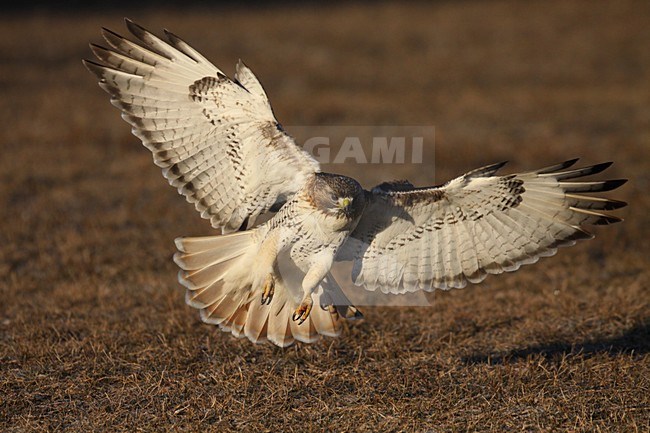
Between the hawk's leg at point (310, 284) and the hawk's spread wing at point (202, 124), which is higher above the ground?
the hawk's spread wing at point (202, 124)

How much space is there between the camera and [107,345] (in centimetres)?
553

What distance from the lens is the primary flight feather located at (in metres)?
5.02

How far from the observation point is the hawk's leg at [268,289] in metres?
5.05

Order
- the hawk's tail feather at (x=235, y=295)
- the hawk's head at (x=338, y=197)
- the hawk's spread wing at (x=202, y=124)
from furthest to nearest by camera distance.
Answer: the hawk's tail feather at (x=235, y=295) < the hawk's spread wing at (x=202, y=124) < the hawk's head at (x=338, y=197)

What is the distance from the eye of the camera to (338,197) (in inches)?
191

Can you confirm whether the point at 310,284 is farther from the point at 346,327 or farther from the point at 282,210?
the point at 346,327

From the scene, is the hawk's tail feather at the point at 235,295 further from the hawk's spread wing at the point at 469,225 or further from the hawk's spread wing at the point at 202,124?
the hawk's spread wing at the point at 469,225

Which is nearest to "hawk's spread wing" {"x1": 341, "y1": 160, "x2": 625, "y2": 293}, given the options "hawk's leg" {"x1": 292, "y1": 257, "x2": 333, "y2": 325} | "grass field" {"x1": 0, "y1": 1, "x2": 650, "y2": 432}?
"hawk's leg" {"x1": 292, "y1": 257, "x2": 333, "y2": 325}

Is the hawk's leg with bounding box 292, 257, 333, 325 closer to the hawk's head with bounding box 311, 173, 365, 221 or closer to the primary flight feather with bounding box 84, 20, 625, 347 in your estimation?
the primary flight feather with bounding box 84, 20, 625, 347

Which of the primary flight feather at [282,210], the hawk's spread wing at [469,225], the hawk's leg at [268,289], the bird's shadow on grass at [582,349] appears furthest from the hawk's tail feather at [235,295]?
the bird's shadow on grass at [582,349]

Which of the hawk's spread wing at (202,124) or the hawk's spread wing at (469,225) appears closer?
the hawk's spread wing at (469,225)

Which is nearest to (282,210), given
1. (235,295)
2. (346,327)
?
(235,295)

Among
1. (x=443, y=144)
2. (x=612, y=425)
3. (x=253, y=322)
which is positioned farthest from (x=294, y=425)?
(x=443, y=144)

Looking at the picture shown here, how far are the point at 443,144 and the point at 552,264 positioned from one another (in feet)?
14.7
